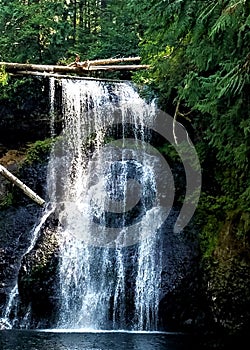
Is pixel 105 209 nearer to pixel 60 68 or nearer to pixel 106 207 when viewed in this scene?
pixel 106 207

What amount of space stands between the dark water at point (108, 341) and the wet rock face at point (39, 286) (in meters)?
0.64

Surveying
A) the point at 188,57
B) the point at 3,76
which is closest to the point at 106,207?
the point at 3,76

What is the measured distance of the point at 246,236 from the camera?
8578 mm

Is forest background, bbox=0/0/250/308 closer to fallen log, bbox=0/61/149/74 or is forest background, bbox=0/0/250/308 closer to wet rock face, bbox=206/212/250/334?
wet rock face, bbox=206/212/250/334

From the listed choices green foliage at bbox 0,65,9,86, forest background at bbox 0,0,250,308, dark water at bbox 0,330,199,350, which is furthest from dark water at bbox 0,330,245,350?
green foliage at bbox 0,65,9,86

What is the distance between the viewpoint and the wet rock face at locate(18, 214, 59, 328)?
952 cm

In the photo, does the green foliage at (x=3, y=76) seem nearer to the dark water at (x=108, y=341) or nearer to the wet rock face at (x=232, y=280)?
the dark water at (x=108, y=341)

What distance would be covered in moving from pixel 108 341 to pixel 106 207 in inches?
134

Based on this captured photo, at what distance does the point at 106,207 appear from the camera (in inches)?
430

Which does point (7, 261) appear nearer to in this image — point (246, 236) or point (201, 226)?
point (201, 226)

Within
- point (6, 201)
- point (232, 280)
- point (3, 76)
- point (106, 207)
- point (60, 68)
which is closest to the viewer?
point (232, 280)

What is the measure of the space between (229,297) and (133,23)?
30.9 feet

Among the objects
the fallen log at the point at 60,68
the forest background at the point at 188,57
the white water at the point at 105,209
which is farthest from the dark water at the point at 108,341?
the fallen log at the point at 60,68

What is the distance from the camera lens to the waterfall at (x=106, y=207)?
9562mm
